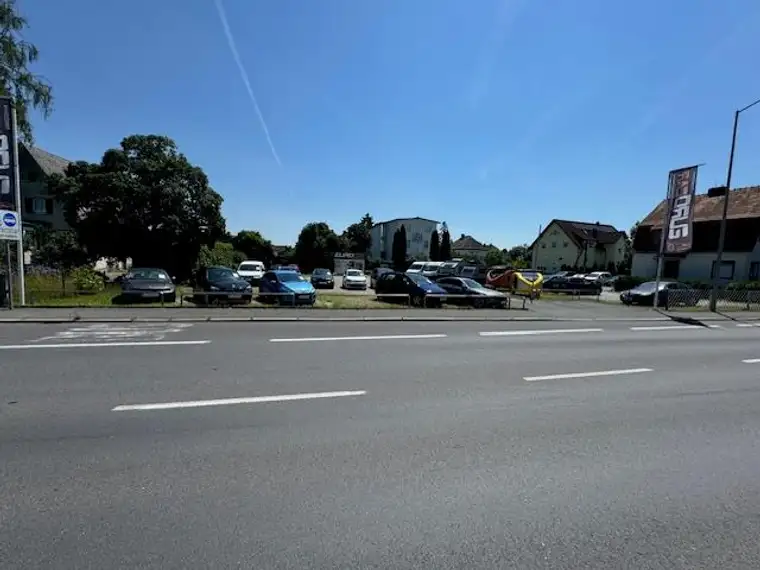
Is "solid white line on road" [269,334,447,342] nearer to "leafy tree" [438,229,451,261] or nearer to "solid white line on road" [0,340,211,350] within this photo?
"solid white line on road" [0,340,211,350]

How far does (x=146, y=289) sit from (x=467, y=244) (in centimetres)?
9017

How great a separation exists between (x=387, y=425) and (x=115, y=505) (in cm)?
257

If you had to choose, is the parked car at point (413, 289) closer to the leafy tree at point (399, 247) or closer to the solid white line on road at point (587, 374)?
the solid white line on road at point (587, 374)

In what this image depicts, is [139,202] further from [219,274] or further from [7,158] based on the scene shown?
[7,158]

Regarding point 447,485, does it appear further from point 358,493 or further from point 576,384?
point 576,384

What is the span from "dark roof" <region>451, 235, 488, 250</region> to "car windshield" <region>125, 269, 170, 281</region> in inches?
3357

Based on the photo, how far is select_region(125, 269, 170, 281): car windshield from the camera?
15.9 metres

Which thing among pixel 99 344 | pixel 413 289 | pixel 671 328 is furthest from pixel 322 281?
pixel 99 344

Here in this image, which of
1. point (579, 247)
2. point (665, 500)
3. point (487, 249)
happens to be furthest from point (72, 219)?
point (487, 249)

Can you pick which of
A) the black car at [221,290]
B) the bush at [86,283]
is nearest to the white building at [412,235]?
the black car at [221,290]

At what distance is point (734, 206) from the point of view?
3775 centimetres

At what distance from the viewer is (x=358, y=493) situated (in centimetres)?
315

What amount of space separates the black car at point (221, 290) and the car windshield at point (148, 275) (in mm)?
1450

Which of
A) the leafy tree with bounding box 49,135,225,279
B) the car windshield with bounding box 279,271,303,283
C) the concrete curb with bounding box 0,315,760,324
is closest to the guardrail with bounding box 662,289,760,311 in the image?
the concrete curb with bounding box 0,315,760,324
